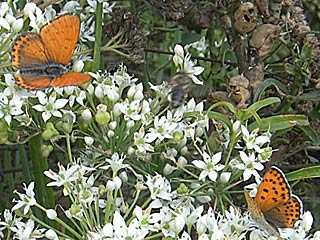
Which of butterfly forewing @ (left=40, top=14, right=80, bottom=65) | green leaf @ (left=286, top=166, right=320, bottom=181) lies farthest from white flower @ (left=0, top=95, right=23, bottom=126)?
green leaf @ (left=286, top=166, right=320, bottom=181)

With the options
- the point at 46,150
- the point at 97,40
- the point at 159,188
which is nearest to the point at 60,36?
the point at 97,40

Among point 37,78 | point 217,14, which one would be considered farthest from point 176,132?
point 217,14

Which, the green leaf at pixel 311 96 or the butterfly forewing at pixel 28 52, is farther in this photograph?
the green leaf at pixel 311 96

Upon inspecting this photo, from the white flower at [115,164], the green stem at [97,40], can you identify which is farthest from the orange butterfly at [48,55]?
the white flower at [115,164]

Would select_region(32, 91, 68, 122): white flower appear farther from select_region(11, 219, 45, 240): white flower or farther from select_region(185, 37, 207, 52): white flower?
select_region(185, 37, 207, 52): white flower

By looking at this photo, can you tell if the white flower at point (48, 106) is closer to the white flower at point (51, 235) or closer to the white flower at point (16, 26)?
the white flower at point (16, 26)
